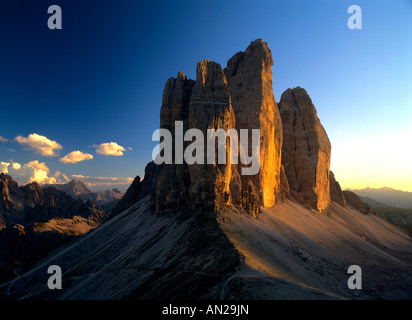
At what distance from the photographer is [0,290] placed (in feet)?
124

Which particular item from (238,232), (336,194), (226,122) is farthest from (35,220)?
(336,194)

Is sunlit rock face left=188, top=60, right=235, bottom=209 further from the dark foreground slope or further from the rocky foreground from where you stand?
the dark foreground slope

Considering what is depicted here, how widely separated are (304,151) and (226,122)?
33.9 metres

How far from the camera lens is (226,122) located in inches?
1261

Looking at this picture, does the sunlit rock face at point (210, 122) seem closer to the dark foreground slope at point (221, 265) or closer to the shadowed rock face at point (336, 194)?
the dark foreground slope at point (221, 265)

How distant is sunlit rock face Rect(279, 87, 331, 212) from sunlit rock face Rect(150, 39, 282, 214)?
10126 millimetres

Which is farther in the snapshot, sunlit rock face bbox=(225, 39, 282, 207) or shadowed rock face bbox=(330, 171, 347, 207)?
shadowed rock face bbox=(330, 171, 347, 207)

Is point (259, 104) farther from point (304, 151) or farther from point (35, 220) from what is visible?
point (35, 220)

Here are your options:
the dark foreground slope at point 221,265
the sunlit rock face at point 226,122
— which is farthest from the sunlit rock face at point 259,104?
the dark foreground slope at point 221,265

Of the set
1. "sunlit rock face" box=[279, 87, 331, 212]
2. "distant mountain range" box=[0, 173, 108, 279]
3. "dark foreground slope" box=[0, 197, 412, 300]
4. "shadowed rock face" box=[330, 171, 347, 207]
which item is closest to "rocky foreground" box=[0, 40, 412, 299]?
"dark foreground slope" box=[0, 197, 412, 300]

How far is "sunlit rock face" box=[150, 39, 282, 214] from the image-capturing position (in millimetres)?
29484
